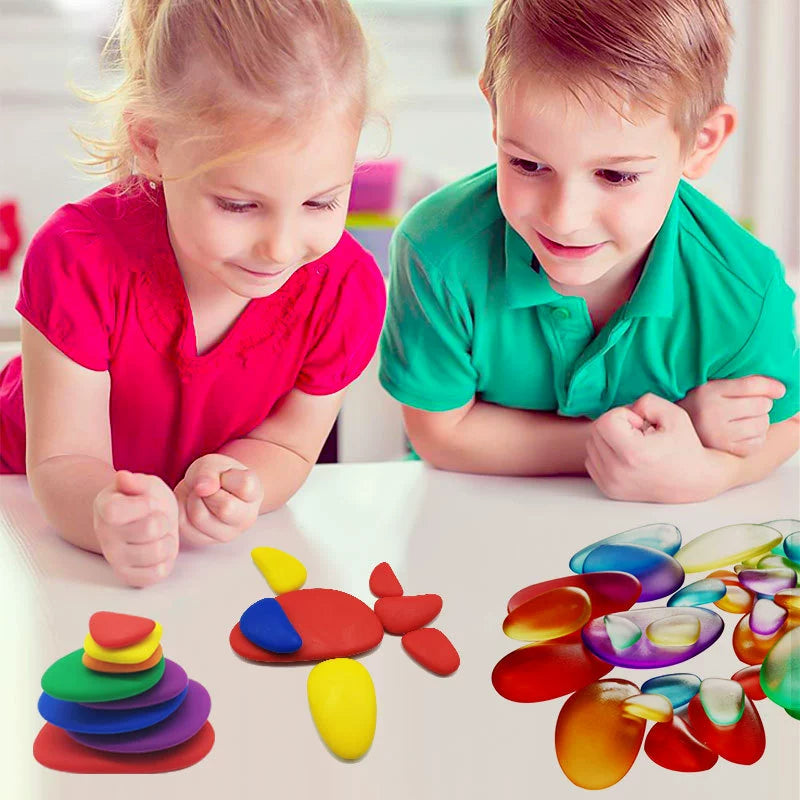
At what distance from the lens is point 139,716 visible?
48 cm

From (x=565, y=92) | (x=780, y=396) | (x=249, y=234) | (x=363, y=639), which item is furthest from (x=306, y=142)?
(x=780, y=396)

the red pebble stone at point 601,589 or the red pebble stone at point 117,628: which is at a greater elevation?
the red pebble stone at point 117,628

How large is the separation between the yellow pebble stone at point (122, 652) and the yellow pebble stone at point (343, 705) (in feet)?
0.26

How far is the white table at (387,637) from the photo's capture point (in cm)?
45

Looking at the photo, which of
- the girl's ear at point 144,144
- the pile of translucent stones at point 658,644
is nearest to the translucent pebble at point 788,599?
the pile of translucent stones at point 658,644

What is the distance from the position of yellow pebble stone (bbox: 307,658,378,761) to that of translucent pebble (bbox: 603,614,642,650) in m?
0.13

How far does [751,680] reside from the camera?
1.75 ft

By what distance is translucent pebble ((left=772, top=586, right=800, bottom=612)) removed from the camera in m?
0.60

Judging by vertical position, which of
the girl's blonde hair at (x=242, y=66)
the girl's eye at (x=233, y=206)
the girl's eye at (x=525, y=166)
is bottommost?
the girl's eye at (x=233, y=206)

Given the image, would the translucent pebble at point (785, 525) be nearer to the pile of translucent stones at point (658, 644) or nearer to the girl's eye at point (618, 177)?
the pile of translucent stones at point (658, 644)

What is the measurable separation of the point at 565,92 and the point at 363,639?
344 mm

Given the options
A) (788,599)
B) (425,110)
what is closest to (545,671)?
(788,599)

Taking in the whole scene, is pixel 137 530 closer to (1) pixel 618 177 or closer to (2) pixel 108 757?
(2) pixel 108 757

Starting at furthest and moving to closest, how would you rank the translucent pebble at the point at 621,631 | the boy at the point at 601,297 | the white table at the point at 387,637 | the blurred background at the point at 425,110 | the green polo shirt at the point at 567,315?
the blurred background at the point at 425,110 → the green polo shirt at the point at 567,315 → the boy at the point at 601,297 → the translucent pebble at the point at 621,631 → the white table at the point at 387,637
